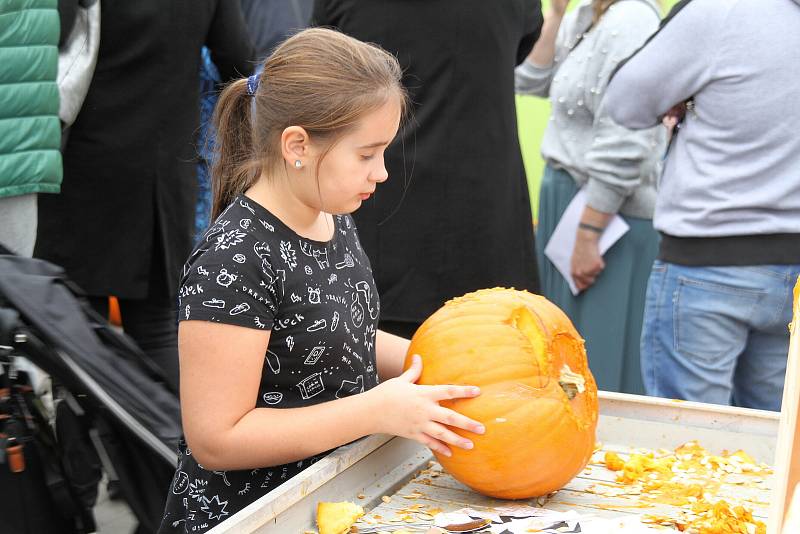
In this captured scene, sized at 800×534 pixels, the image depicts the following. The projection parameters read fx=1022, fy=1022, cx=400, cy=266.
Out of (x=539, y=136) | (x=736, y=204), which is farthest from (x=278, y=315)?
(x=539, y=136)

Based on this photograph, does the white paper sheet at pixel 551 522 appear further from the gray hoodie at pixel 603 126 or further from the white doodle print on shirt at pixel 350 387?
the gray hoodie at pixel 603 126

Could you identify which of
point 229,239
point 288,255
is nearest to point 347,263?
point 288,255

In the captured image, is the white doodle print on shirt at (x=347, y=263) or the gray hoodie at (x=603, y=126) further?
the gray hoodie at (x=603, y=126)

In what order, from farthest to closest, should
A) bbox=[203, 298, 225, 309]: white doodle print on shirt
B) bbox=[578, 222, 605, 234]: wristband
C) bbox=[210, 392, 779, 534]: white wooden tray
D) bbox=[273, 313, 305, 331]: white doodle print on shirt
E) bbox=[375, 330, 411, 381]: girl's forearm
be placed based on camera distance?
1. bbox=[578, 222, 605, 234]: wristband
2. bbox=[375, 330, 411, 381]: girl's forearm
3. bbox=[273, 313, 305, 331]: white doodle print on shirt
4. bbox=[203, 298, 225, 309]: white doodle print on shirt
5. bbox=[210, 392, 779, 534]: white wooden tray

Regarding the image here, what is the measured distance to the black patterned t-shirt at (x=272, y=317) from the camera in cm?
168

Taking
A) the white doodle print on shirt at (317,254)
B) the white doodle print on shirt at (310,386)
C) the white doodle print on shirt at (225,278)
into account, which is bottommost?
the white doodle print on shirt at (310,386)

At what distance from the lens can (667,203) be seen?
281 cm

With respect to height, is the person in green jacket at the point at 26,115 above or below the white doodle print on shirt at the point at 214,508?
above

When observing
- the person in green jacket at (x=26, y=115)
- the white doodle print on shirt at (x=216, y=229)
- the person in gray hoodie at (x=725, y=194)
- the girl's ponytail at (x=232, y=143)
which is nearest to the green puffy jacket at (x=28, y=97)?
the person in green jacket at (x=26, y=115)

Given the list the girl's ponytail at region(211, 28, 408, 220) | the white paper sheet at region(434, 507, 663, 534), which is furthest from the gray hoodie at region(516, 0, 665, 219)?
the white paper sheet at region(434, 507, 663, 534)

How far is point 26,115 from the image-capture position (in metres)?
2.81

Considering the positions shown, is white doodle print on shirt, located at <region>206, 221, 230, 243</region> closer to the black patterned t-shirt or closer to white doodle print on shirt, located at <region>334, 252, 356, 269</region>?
the black patterned t-shirt

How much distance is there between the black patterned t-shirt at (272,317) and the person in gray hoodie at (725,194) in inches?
47.3

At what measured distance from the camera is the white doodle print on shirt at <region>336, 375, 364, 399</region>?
6.07 ft
